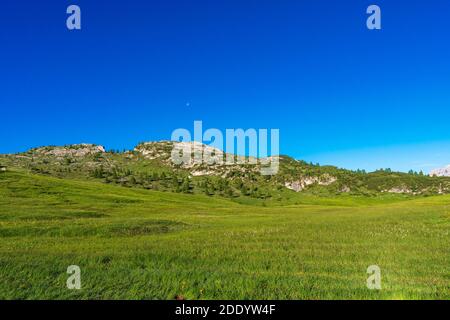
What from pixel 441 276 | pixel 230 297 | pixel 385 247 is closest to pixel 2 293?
pixel 230 297

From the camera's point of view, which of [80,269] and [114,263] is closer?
[80,269]

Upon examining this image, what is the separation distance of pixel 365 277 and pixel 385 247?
32.5ft

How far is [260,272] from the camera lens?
53.1ft

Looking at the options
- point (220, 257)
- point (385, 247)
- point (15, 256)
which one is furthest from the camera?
point (385, 247)

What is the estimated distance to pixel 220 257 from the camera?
2023 centimetres
